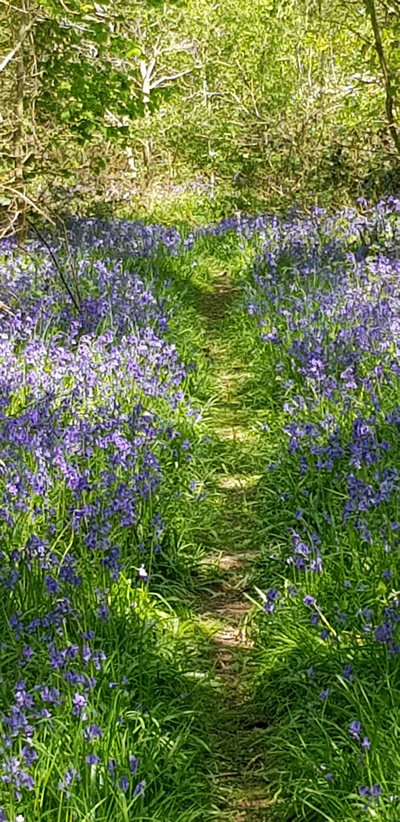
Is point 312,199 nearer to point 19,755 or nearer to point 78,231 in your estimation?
point 78,231

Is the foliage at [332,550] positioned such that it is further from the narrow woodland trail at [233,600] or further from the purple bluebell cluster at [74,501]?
the purple bluebell cluster at [74,501]

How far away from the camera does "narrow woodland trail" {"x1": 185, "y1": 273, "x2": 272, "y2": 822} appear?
10.5 ft

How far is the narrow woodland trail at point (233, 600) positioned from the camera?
3201mm

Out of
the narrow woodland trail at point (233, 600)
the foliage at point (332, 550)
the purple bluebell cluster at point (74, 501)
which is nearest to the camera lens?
the purple bluebell cluster at point (74, 501)

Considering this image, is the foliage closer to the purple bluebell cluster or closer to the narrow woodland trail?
the narrow woodland trail

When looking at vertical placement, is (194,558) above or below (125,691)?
below

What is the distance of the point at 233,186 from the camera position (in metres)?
16.7

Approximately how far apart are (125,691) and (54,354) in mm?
3746

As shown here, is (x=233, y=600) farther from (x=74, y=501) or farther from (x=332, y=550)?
(x=74, y=501)

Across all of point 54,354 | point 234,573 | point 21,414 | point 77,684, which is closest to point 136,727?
point 77,684

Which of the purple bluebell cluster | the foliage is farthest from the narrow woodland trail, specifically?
the purple bluebell cluster

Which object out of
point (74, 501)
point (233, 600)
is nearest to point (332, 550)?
point (233, 600)

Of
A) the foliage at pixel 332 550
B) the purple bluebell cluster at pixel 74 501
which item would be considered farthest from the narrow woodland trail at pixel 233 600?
the purple bluebell cluster at pixel 74 501

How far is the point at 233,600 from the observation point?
4414 mm
